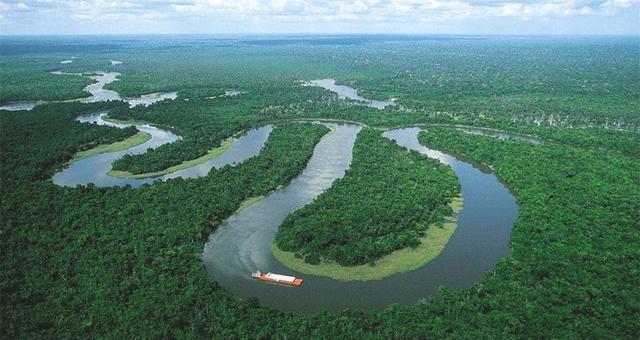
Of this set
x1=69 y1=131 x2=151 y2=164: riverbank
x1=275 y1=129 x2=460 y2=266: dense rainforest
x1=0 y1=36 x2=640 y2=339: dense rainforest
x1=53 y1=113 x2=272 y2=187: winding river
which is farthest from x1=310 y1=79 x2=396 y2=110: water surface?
x1=69 y1=131 x2=151 y2=164: riverbank

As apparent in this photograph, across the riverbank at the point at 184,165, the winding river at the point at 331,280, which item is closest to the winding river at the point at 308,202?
the winding river at the point at 331,280

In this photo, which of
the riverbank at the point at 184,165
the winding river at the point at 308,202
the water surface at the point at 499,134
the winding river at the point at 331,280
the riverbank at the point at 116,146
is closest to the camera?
the winding river at the point at 331,280

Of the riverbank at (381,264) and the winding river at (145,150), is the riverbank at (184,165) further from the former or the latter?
the riverbank at (381,264)

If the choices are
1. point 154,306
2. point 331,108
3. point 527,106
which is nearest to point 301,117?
point 331,108

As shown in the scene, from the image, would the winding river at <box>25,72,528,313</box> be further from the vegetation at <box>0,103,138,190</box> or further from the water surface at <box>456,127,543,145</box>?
the vegetation at <box>0,103,138,190</box>

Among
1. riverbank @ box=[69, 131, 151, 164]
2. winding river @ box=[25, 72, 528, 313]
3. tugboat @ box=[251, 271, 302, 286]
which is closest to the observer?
winding river @ box=[25, 72, 528, 313]

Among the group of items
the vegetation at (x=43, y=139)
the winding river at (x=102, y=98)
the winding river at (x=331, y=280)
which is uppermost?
the winding river at (x=102, y=98)

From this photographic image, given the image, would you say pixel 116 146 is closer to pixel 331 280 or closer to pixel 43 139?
pixel 43 139

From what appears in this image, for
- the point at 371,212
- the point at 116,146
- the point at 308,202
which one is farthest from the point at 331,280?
the point at 116,146
